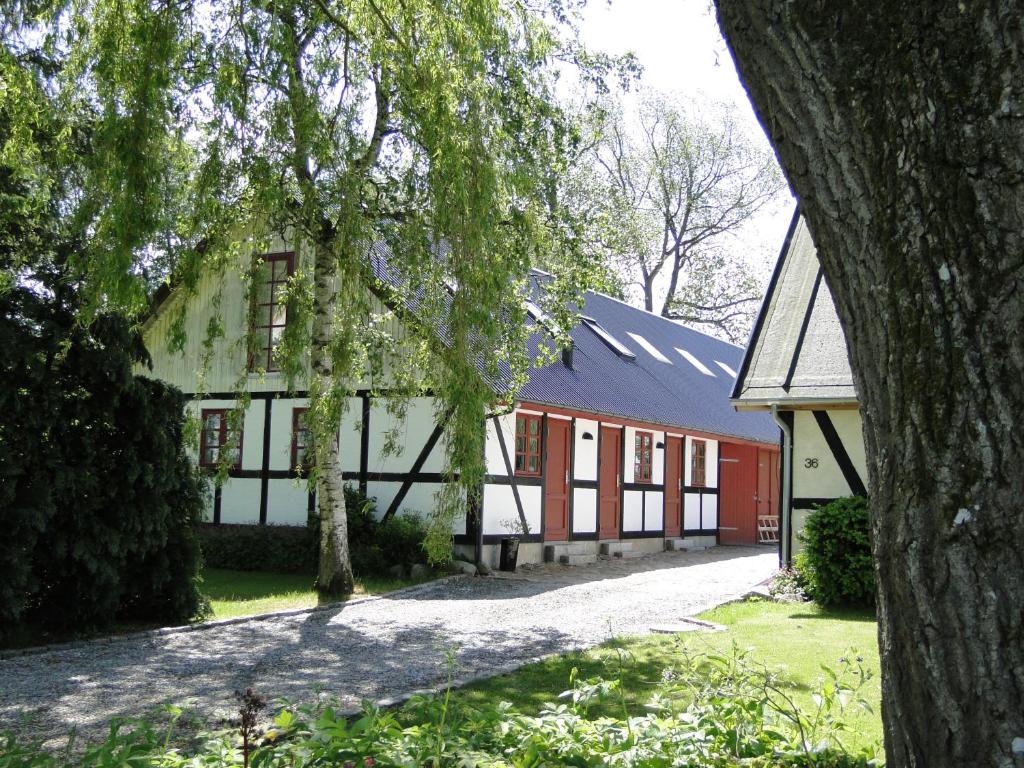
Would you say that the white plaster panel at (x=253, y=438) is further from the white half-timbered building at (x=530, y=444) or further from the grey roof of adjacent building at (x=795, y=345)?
the grey roof of adjacent building at (x=795, y=345)

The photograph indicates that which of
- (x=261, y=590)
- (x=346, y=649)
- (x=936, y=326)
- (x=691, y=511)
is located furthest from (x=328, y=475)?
(x=691, y=511)

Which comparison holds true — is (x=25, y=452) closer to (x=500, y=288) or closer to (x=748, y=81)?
(x=500, y=288)

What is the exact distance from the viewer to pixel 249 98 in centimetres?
820

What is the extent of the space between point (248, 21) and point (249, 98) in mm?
637

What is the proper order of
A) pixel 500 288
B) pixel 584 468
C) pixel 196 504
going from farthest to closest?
pixel 584 468 → pixel 196 504 → pixel 500 288

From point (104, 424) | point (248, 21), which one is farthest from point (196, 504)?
point (248, 21)

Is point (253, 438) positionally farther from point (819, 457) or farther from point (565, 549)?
point (819, 457)

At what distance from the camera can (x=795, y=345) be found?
40.4 feet

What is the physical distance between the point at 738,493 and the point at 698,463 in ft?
7.93

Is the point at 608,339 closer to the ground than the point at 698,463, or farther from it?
farther from it

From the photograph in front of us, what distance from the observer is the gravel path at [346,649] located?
649cm

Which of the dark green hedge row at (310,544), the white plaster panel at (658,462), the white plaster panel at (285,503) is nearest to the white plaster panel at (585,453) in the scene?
the white plaster panel at (658,462)

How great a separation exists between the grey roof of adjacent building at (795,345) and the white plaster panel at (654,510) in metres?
6.56

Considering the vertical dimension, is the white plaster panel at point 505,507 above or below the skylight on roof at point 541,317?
below
